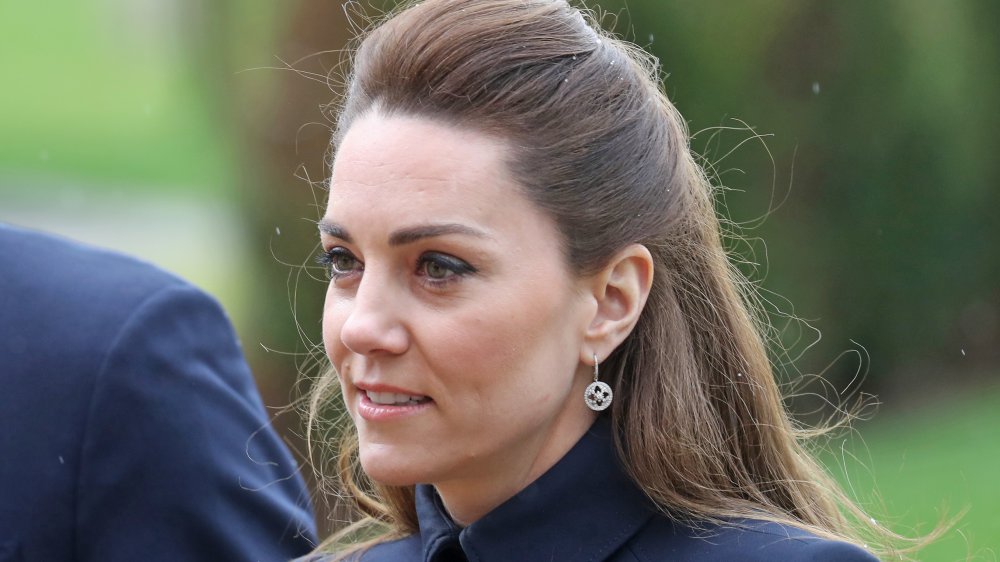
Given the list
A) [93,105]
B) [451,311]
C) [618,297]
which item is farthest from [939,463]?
[93,105]

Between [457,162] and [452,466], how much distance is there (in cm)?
57

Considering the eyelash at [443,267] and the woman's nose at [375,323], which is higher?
the eyelash at [443,267]

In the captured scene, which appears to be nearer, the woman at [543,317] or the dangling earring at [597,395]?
the woman at [543,317]

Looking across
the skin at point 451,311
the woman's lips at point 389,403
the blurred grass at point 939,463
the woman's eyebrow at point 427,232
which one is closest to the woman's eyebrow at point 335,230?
the skin at point 451,311

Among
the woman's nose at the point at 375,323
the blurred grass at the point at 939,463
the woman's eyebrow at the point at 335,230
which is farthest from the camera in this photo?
the blurred grass at the point at 939,463

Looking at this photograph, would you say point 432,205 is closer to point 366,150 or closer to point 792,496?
point 366,150

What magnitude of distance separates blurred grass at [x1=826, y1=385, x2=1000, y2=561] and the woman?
165 inches

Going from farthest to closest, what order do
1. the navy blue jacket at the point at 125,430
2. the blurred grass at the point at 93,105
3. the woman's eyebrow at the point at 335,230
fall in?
the blurred grass at the point at 93,105, the navy blue jacket at the point at 125,430, the woman's eyebrow at the point at 335,230

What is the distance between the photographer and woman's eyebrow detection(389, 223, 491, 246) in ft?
8.56

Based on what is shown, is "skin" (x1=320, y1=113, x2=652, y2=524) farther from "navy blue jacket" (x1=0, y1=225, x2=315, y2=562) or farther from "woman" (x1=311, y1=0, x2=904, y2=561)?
"navy blue jacket" (x1=0, y1=225, x2=315, y2=562)

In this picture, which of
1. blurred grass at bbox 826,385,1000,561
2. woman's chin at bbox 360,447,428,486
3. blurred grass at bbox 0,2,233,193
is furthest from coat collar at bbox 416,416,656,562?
blurred grass at bbox 0,2,233,193

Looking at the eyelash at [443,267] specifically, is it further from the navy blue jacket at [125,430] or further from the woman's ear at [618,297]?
the navy blue jacket at [125,430]

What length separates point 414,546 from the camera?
308 centimetres

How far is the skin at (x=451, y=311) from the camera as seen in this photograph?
261cm
